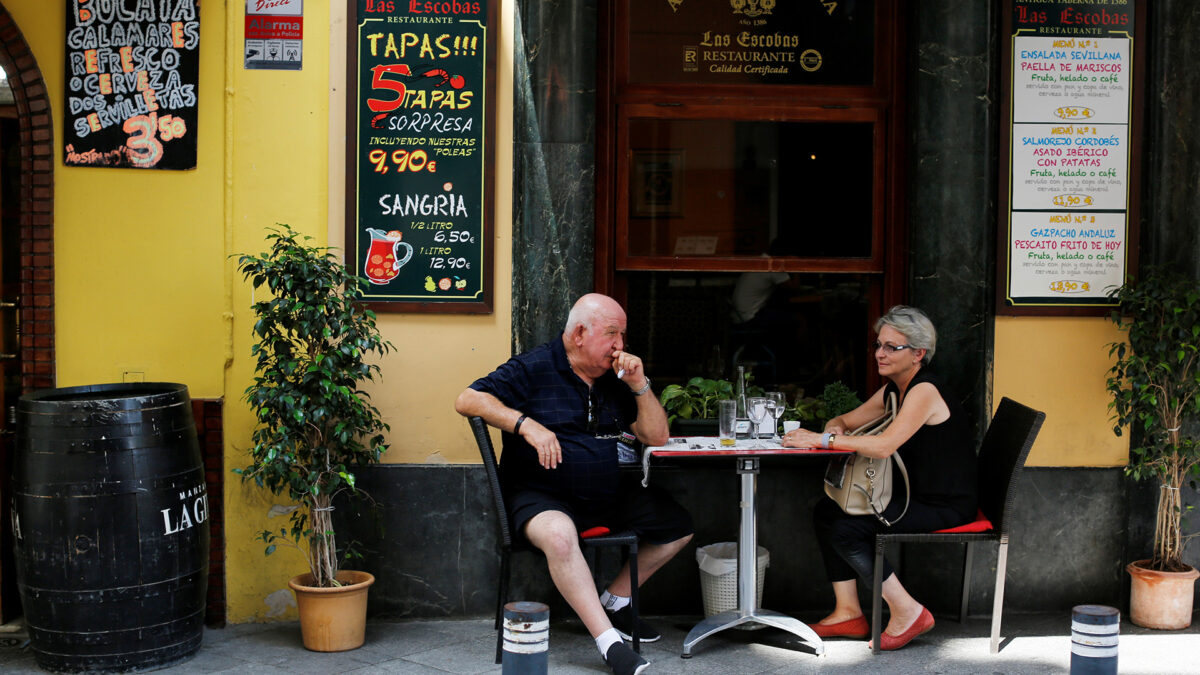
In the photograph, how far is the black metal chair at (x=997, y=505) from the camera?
4.80 metres

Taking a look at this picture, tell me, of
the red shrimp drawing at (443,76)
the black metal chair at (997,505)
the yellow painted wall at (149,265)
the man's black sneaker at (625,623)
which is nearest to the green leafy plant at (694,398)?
the man's black sneaker at (625,623)

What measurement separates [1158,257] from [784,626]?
2579 millimetres

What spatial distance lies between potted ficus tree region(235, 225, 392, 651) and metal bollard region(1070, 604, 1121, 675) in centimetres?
281

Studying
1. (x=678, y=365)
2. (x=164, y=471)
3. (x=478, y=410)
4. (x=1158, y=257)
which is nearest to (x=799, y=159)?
(x=678, y=365)

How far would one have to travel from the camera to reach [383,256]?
530cm

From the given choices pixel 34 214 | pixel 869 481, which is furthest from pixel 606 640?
pixel 34 214

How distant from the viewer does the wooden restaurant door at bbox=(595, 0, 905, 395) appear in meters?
5.66

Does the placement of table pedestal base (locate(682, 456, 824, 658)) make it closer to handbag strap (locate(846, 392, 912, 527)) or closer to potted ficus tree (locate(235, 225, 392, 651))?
handbag strap (locate(846, 392, 912, 527))

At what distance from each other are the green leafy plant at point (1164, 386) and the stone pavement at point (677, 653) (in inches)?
23.8

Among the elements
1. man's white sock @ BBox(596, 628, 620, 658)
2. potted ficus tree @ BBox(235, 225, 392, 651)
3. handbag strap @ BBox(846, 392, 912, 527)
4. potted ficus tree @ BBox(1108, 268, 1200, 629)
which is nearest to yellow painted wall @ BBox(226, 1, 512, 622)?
potted ficus tree @ BBox(235, 225, 392, 651)

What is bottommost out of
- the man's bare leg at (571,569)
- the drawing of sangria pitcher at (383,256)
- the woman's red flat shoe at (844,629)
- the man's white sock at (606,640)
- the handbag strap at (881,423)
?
the woman's red flat shoe at (844,629)

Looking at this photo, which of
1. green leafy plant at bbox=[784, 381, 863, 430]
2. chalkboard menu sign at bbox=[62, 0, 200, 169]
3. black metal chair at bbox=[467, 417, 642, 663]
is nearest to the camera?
black metal chair at bbox=[467, 417, 642, 663]

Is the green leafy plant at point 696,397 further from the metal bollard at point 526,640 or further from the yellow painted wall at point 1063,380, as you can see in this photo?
the metal bollard at point 526,640

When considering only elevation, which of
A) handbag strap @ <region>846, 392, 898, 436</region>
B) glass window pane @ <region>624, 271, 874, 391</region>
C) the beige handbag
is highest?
glass window pane @ <region>624, 271, 874, 391</region>
